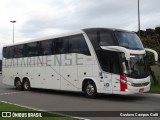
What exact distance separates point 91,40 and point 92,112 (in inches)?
228

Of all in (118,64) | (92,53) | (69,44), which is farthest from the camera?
(69,44)

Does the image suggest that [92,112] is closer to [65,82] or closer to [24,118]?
[24,118]

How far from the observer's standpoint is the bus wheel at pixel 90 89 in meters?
17.2

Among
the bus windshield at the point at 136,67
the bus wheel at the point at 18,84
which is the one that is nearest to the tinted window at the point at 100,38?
the bus windshield at the point at 136,67

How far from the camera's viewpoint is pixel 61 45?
19.3 m

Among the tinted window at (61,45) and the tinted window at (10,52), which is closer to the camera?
the tinted window at (61,45)

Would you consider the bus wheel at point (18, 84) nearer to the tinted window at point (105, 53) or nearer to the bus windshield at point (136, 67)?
the tinted window at point (105, 53)

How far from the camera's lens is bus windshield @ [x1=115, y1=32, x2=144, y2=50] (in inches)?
641

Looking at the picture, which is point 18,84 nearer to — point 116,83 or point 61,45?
→ point 61,45

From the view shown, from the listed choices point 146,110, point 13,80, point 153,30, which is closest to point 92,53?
point 146,110

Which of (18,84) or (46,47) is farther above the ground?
(46,47)

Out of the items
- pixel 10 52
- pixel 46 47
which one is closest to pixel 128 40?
pixel 46 47

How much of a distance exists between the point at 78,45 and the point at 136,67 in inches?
141

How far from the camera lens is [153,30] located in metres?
35.9
